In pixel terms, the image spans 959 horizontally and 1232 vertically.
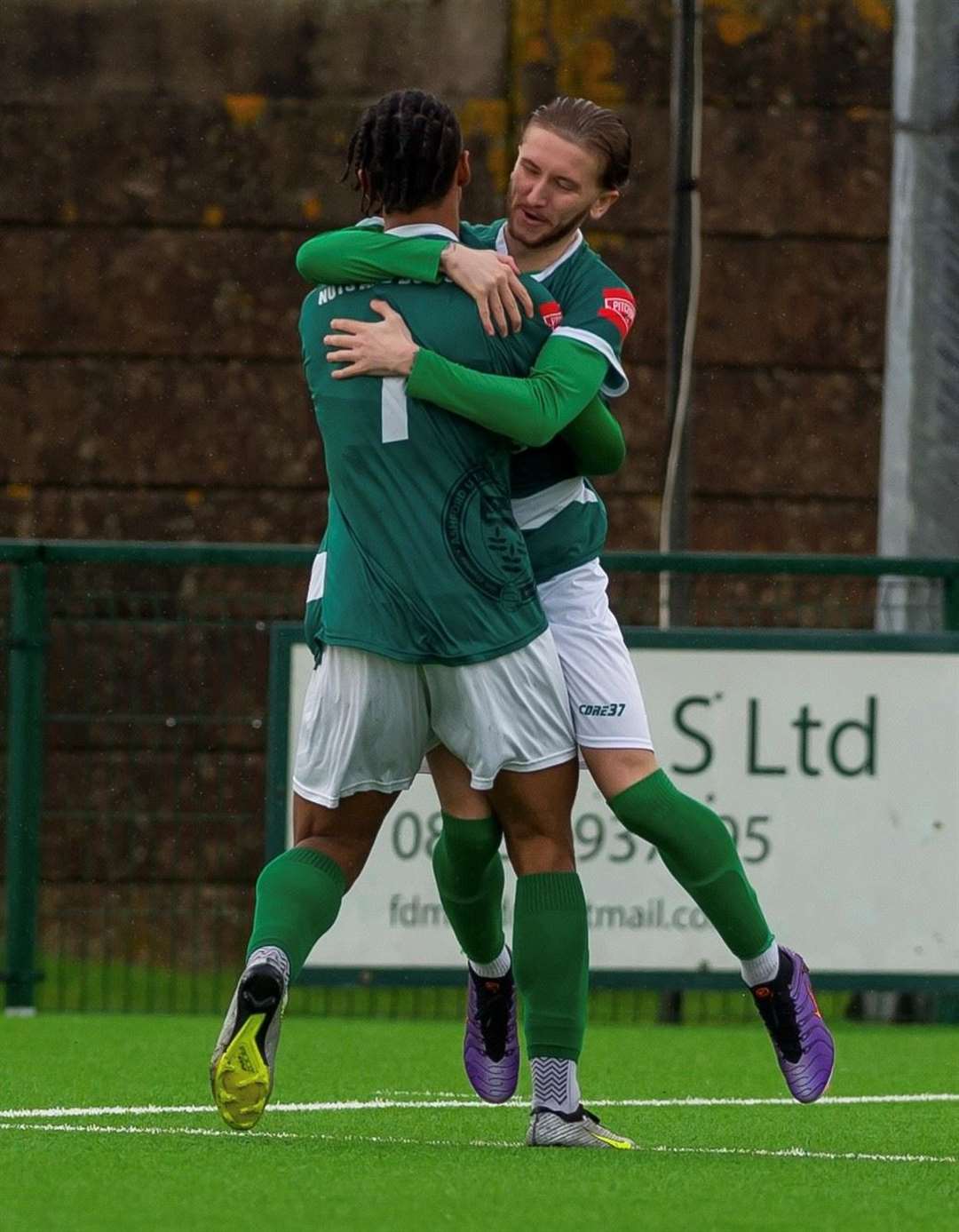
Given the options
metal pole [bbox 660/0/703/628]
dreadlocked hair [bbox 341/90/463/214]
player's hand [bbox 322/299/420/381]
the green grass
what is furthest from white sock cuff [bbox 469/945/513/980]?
metal pole [bbox 660/0/703/628]

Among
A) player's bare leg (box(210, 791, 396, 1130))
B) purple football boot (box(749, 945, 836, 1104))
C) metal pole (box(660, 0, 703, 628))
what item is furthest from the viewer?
metal pole (box(660, 0, 703, 628))

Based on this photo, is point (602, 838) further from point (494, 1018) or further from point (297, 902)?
point (297, 902)

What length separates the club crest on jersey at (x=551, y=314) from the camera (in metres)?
4.80

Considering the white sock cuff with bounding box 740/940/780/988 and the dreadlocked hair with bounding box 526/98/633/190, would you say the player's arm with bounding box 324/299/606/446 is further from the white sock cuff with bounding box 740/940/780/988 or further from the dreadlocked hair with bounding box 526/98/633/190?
the white sock cuff with bounding box 740/940/780/988

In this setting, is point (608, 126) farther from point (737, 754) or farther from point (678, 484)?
point (678, 484)

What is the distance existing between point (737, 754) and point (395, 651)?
11.9 feet

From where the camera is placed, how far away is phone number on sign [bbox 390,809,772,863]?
817cm

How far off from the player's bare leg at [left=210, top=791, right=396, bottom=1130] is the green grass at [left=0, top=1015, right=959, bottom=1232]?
14 cm

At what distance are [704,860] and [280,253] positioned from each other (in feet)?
19.9

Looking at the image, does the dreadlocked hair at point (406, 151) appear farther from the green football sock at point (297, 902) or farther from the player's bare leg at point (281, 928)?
the green football sock at point (297, 902)

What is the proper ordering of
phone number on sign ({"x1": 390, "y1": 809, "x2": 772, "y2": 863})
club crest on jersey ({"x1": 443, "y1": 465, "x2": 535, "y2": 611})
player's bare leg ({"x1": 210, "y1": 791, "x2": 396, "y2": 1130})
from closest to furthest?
1. player's bare leg ({"x1": 210, "y1": 791, "x2": 396, "y2": 1130})
2. club crest on jersey ({"x1": 443, "y1": 465, "x2": 535, "y2": 611})
3. phone number on sign ({"x1": 390, "y1": 809, "x2": 772, "y2": 863})

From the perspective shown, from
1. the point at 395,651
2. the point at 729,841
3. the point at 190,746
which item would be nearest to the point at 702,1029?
the point at 190,746

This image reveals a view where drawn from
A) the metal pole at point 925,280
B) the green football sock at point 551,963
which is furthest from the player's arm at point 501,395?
the metal pole at point 925,280

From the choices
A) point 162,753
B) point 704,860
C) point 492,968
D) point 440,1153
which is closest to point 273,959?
point 440,1153
